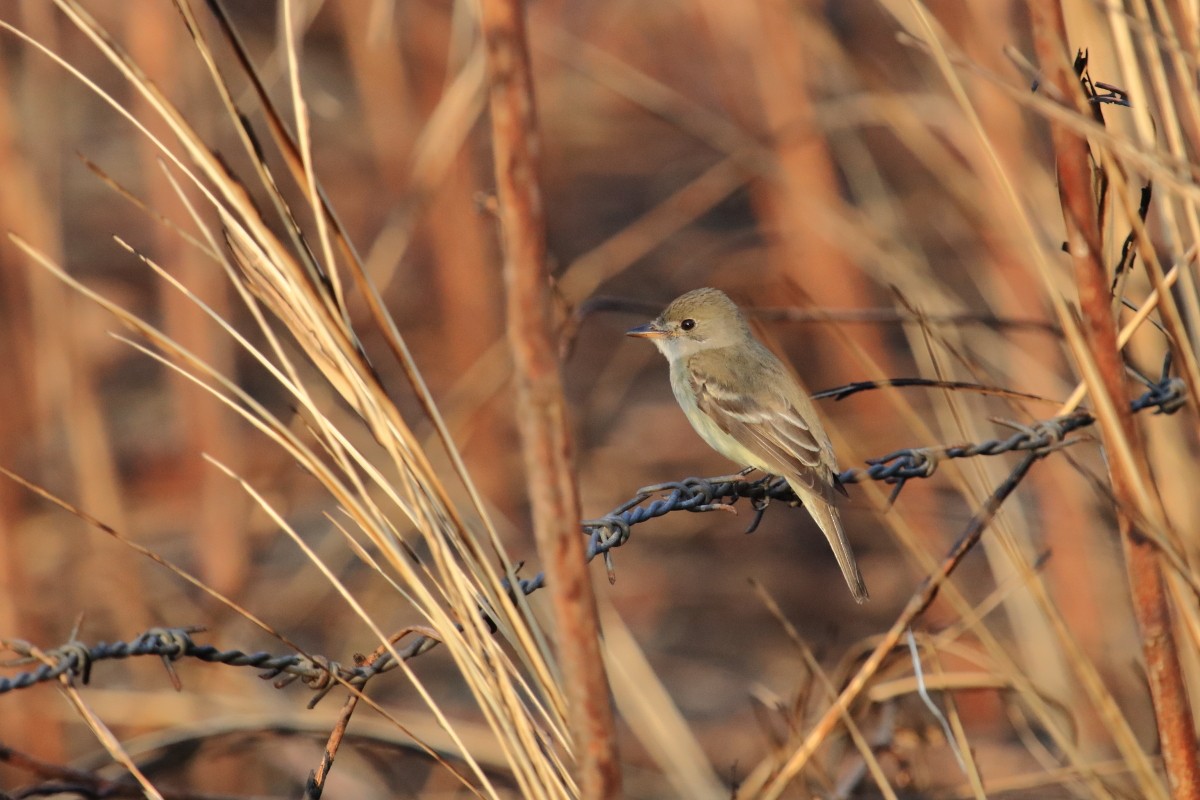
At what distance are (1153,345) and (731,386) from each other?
1495 mm

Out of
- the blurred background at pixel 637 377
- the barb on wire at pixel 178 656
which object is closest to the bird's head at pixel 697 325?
the blurred background at pixel 637 377

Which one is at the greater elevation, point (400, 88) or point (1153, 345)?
point (400, 88)

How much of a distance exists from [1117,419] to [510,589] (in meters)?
0.94

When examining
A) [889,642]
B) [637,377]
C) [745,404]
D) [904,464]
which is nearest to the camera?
[889,642]

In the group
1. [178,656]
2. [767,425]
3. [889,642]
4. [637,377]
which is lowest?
[637,377]

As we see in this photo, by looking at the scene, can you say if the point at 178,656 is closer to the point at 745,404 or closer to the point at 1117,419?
the point at 1117,419

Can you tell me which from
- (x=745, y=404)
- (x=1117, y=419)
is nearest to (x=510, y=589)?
(x=1117, y=419)

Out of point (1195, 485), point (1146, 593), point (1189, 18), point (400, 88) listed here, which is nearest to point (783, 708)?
point (1146, 593)

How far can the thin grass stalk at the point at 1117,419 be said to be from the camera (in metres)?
1.89

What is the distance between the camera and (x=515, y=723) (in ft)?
6.00

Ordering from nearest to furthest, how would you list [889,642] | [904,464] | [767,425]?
[889,642], [904,464], [767,425]

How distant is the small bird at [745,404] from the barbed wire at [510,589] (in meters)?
0.75

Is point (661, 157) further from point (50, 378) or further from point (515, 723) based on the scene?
point (515, 723)

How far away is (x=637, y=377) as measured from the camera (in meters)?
10.4
